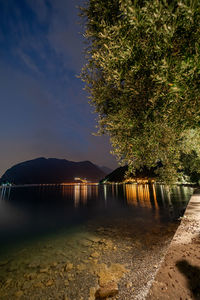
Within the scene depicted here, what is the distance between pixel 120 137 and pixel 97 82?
5.20 meters

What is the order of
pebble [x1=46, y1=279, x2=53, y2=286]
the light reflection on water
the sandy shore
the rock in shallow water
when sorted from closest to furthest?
the sandy shore
the rock in shallow water
pebble [x1=46, y1=279, x2=53, y2=286]
the light reflection on water

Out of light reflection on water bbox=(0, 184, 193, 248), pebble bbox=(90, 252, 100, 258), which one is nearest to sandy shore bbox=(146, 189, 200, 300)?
pebble bbox=(90, 252, 100, 258)

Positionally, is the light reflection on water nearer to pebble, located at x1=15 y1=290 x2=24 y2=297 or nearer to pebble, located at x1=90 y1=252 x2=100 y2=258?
pebble, located at x1=90 y1=252 x2=100 y2=258

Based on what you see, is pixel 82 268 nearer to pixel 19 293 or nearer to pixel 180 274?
pixel 19 293

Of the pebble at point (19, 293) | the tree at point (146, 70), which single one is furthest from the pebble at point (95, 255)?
the tree at point (146, 70)

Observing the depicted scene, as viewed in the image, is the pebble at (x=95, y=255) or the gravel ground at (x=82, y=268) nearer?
the gravel ground at (x=82, y=268)

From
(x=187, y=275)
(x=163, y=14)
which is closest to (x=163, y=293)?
(x=187, y=275)

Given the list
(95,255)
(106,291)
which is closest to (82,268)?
(95,255)

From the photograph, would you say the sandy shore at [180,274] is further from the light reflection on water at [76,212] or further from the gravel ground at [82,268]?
the light reflection on water at [76,212]

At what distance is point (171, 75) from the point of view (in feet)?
18.8

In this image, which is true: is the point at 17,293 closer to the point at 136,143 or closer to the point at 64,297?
the point at 64,297

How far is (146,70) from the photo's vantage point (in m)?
7.13

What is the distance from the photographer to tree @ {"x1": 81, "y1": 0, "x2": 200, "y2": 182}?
535 centimetres

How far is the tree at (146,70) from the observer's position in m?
5.35
